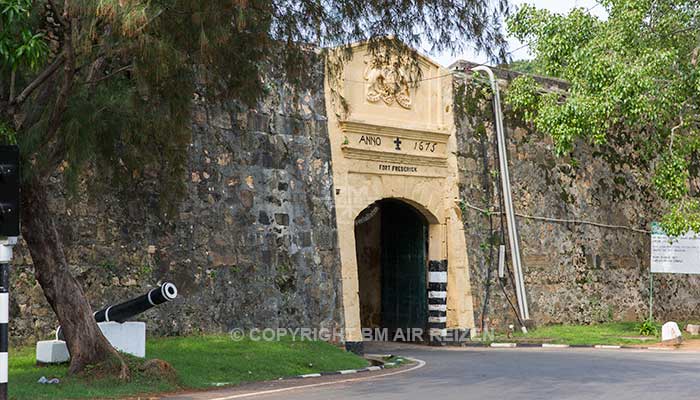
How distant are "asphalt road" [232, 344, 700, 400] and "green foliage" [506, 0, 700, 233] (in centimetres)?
445

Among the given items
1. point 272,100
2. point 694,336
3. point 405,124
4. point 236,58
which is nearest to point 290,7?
point 236,58

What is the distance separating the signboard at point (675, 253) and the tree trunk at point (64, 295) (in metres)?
13.0

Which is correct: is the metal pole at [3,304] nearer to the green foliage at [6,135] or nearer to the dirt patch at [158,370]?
the green foliage at [6,135]

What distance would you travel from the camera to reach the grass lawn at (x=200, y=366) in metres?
9.52

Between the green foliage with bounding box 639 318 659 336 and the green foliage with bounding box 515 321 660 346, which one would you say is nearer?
the green foliage with bounding box 515 321 660 346

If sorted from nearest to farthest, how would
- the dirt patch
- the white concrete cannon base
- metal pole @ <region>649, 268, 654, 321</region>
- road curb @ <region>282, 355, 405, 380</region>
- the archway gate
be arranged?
1. the dirt patch
2. the white concrete cannon base
3. road curb @ <region>282, 355, 405, 380</region>
4. the archway gate
5. metal pole @ <region>649, 268, 654, 321</region>

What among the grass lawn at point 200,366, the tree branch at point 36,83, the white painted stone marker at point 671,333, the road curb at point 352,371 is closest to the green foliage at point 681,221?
Result: the white painted stone marker at point 671,333

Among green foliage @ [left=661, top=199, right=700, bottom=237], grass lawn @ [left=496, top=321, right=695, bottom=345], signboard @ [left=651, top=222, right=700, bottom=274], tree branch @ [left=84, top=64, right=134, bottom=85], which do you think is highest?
tree branch @ [left=84, top=64, right=134, bottom=85]

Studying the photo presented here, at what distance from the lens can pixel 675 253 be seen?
Result: 19.3 meters

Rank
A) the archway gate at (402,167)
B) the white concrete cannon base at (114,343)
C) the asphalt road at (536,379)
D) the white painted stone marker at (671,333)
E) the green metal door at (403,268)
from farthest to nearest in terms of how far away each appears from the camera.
A: the green metal door at (403,268) < the white painted stone marker at (671,333) < the archway gate at (402,167) < the white concrete cannon base at (114,343) < the asphalt road at (536,379)

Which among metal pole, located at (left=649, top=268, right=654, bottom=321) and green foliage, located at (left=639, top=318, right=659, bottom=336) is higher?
metal pole, located at (left=649, top=268, right=654, bottom=321)

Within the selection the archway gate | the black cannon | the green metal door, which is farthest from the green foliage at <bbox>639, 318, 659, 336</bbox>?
the black cannon

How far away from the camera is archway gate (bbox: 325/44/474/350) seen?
639 inches

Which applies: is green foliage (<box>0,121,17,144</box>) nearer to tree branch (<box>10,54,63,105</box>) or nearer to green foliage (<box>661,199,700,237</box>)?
tree branch (<box>10,54,63,105</box>)
